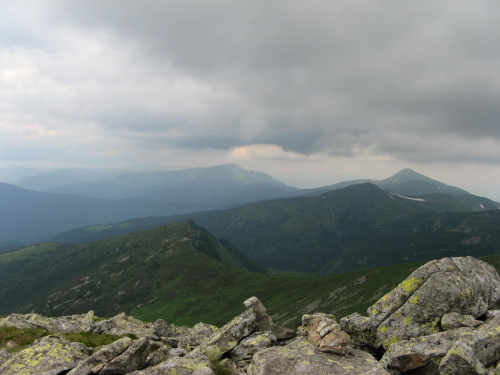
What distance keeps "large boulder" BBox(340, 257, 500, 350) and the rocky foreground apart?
0.07 meters

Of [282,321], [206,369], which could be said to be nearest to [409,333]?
[206,369]

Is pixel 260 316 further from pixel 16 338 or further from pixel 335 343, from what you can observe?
pixel 16 338

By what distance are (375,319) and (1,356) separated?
1323 inches

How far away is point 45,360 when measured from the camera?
64.7 feet

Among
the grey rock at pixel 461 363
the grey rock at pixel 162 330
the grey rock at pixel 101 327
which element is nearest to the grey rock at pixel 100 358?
the grey rock at pixel 461 363

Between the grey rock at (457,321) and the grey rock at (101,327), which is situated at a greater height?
the grey rock at (457,321)

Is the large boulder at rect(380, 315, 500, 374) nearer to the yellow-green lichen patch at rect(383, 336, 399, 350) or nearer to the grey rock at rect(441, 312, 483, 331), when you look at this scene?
the grey rock at rect(441, 312, 483, 331)

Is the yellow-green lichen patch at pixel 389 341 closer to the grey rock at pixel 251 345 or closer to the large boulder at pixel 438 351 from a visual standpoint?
the large boulder at pixel 438 351

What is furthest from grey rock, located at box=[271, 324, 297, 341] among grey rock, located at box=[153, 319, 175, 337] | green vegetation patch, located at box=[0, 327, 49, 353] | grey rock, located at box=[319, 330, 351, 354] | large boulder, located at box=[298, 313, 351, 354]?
green vegetation patch, located at box=[0, 327, 49, 353]

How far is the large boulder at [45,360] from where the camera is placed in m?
19.1

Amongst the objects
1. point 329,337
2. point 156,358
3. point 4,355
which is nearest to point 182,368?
point 156,358

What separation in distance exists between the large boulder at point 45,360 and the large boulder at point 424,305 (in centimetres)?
2246

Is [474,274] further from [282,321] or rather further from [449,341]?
[282,321]

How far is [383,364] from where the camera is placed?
1659 centimetres
